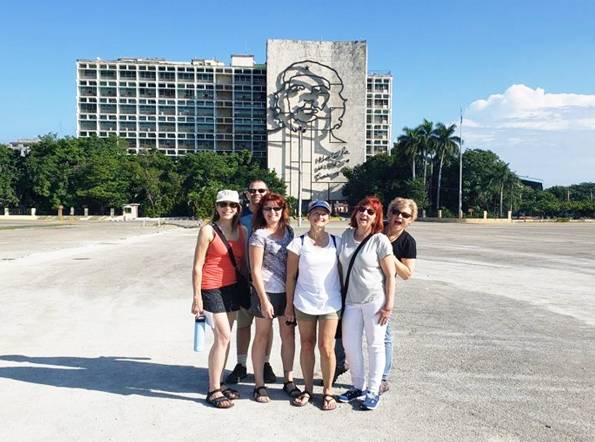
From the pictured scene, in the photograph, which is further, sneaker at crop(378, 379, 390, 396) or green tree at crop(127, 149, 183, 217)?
green tree at crop(127, 149, 183, 217)

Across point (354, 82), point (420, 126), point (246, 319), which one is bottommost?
point (246, 319)

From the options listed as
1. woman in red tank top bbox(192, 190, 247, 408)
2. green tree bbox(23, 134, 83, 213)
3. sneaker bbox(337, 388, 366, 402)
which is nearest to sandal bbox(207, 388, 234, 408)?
woman in red tank top bbox(192, 190, 247, 408)

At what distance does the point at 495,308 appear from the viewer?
9.23 m

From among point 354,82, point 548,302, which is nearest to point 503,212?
point 354,82

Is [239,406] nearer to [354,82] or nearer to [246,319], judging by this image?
[246,319]

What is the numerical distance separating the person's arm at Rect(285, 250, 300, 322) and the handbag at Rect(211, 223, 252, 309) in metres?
0.43

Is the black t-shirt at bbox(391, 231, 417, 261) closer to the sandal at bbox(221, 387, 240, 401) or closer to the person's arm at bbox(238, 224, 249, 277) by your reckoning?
the person's arm at bbox(238, 224, 249, 277)

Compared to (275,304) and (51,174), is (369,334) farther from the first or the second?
(51,174)

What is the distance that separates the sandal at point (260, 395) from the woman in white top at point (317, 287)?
0.91 feet

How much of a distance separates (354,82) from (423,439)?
103 metres

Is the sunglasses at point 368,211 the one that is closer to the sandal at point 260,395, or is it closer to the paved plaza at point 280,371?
the paved plaza at point 280,371

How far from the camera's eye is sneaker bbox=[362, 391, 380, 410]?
4492 millimetres

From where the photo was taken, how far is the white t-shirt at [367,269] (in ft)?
14.5

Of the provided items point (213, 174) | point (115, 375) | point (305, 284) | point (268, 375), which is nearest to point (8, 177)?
point (213, 174)
